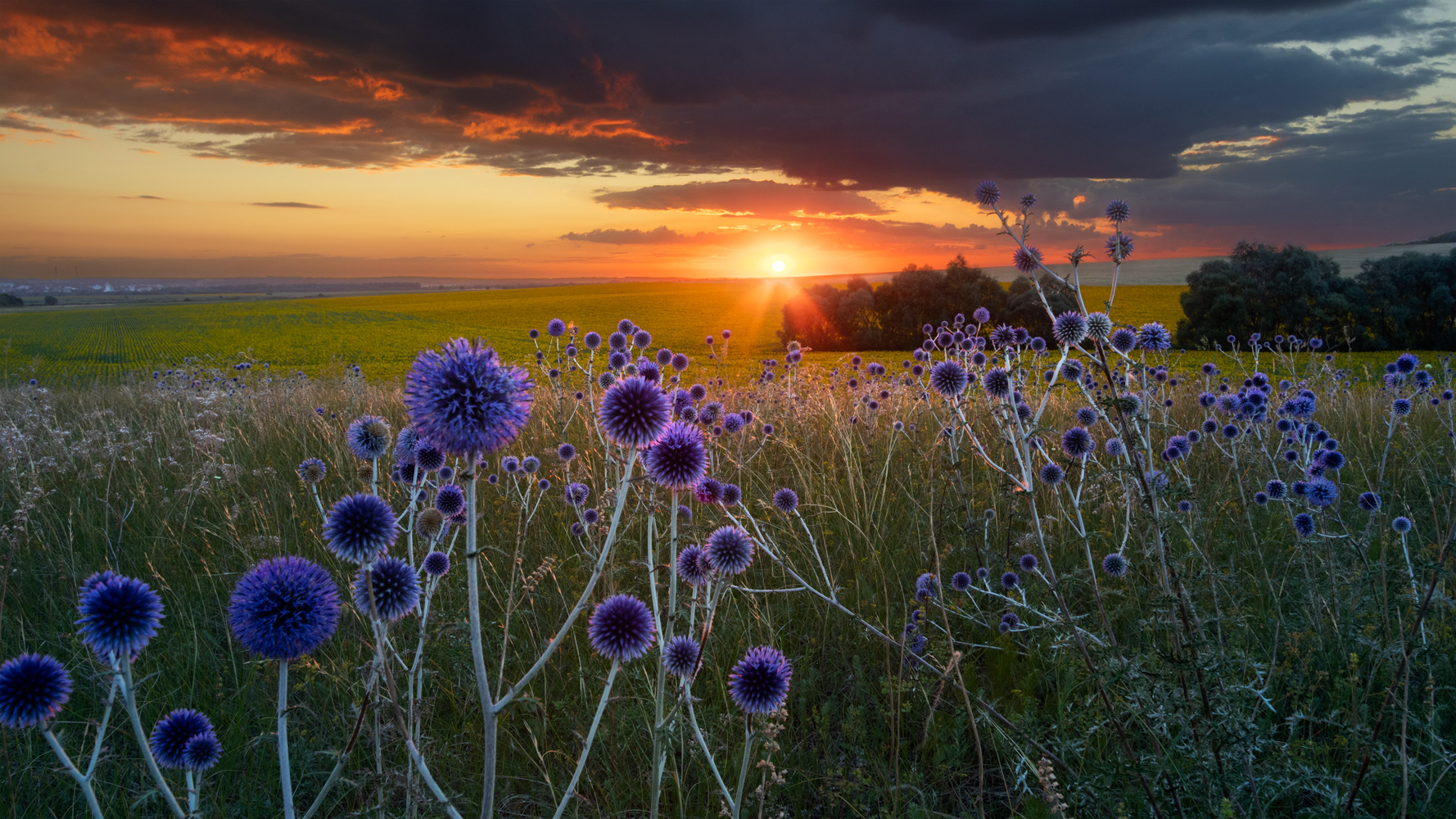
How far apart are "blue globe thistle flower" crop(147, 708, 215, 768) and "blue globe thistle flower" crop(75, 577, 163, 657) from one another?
321 mm

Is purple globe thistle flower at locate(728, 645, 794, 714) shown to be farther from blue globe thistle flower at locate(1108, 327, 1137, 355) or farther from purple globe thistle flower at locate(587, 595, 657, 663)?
blue globe thistle flower at locate(1108, 327, 1137, 355)

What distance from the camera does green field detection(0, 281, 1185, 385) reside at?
30438 mm

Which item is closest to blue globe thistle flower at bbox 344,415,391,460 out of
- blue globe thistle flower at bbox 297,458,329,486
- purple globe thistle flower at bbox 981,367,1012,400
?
blue globe thistle flower at bbox 297,458,329,486

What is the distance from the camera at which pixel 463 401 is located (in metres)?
1.78

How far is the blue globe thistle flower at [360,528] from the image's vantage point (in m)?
1.94

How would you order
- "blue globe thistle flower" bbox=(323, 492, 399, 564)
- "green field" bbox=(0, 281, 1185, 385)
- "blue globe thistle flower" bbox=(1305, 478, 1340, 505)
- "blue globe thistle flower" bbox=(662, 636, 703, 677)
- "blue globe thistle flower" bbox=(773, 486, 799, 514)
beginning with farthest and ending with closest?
"green field" bbox=(0, 281, 1185, 385)
"blue globe thistle flower" bbox=(1305, 478, 1340, 505)
"blue globe thistle flower" bbox=(773, 486, 799, 514)
"blue globe thistle flower" bbox=(662, 636, 703, 677)
"blue globe thistle flower" bbox=(323, 492, 399, 564)

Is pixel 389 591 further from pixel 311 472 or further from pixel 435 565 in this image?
pixel 311 472

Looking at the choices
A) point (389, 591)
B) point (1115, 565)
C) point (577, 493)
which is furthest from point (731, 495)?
point (1115, 565)

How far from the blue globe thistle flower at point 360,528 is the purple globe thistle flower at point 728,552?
1.12 meters

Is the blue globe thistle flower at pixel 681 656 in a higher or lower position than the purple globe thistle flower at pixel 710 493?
lower

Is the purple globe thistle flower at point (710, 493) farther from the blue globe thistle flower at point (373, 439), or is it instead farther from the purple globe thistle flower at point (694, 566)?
the blue globe thistle flower at point (373, 439)

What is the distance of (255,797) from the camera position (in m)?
2.92

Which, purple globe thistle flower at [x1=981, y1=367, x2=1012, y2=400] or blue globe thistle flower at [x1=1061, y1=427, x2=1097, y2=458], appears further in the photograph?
purple globe thistle flower at [x1=981, y1=367, x2=1012, y2=400]

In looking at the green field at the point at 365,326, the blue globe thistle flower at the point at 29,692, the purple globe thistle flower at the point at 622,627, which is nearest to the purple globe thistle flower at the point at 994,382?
the purple globe thistle flower at the point at 622,627
